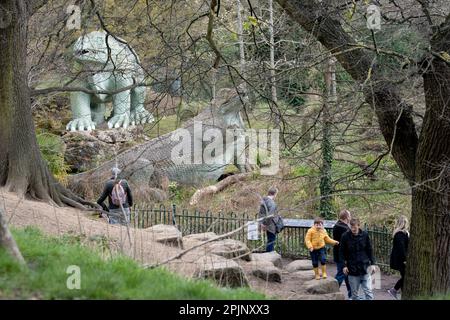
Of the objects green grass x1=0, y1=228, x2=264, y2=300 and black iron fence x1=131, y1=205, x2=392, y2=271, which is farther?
black iron fence x1=131, y1=205, x2=392, y2=271

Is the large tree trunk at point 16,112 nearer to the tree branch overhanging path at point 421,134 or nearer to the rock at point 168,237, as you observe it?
the rock at point 168,237

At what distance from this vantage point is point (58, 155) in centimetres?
2100

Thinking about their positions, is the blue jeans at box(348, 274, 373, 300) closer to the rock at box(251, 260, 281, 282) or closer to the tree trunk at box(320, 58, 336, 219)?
the rock at box(251, 260, 281, 282)

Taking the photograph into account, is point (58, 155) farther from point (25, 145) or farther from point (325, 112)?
point (325, 112)

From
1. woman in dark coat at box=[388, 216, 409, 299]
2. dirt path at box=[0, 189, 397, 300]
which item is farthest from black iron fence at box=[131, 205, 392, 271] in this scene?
woman in dark coat at box=[388, 216, 409, 299]

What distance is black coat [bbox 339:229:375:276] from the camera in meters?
9.58

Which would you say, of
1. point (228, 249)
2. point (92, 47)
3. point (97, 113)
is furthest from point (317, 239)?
point (97, 113)

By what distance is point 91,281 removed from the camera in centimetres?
559

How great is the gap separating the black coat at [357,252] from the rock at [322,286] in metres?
1.21

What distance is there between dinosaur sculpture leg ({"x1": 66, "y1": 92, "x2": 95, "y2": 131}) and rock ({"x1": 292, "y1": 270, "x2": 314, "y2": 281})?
40.7ft

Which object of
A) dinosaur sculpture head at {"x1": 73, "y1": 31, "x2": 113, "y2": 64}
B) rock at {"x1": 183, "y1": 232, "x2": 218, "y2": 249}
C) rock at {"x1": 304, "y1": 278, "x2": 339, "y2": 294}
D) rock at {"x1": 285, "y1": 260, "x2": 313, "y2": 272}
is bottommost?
rock at {"x1": 304, "y1": 278, "x2": 339, "y2": 294}

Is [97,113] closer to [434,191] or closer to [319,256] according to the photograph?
[319,256]

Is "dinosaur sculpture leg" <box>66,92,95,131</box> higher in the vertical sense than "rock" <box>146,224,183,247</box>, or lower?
higher

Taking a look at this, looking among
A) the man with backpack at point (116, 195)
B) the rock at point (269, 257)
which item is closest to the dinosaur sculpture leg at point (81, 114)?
the man with backpack at point (116, 195)
